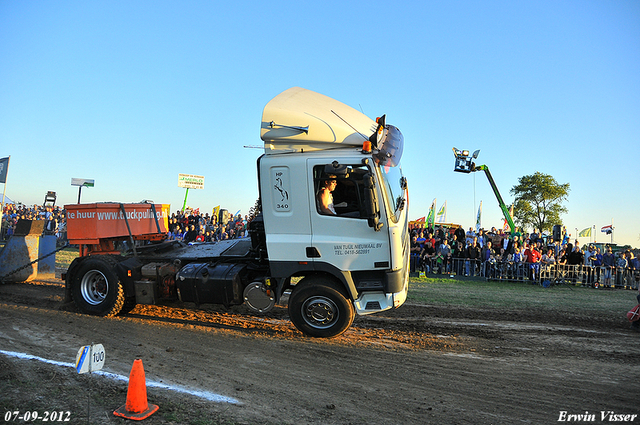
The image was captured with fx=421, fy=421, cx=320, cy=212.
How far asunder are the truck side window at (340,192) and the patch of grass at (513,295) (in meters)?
4.98

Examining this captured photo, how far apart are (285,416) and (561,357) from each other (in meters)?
4.49

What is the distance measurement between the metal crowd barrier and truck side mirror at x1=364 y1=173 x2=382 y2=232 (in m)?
12.1

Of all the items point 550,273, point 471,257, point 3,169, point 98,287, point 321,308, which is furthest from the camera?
point 471,257

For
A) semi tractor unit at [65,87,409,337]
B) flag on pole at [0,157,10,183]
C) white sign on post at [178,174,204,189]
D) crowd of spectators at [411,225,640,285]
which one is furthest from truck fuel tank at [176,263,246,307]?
white sign on post at [178,174,204,189]

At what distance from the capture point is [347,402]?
4.65m

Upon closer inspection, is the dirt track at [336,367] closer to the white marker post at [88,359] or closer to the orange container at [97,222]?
the white marker post at [88,359]

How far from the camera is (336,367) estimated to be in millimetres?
5777

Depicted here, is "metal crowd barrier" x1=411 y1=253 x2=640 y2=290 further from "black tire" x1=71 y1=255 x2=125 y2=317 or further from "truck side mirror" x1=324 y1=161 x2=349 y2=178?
"black tire" x1=71 y1=255 x2=125 y2=317

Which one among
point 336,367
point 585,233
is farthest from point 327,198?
point 585,233

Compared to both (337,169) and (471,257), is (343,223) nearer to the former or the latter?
(337,169)

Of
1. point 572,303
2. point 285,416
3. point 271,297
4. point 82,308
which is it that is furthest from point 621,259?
point 82,308

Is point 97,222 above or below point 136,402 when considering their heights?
above

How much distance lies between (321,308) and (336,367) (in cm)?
126

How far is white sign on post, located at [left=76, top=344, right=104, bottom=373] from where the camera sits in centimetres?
383
